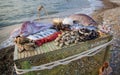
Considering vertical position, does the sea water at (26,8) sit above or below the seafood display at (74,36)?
below

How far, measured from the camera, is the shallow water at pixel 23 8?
49.5 feet

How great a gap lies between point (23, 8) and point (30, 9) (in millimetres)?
912

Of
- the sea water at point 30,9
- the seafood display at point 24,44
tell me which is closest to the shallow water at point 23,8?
the sea water at point 30,9

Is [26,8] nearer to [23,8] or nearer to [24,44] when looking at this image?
[23,8]

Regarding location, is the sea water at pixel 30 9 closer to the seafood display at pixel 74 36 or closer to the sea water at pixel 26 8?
the sea water at pixel 26 8

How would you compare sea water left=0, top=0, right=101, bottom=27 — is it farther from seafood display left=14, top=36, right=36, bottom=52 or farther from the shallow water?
seafood display left=14, top=36, right=36, bottom=52

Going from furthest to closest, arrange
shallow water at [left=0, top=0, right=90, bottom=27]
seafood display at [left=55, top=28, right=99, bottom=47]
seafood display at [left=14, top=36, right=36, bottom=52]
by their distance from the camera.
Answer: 1. shallow water at [left=0, top=0, right=90, bottom=27]
2. seafood display at [left=55, top=28, right=99, bottom=47]
3. seafood display at [left=14, top=36, right=36, bottom=52]

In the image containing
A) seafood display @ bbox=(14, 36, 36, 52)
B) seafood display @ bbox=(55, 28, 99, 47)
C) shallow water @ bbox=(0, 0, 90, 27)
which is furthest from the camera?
shallow water @ bbox=(0, 0, 90, 27)

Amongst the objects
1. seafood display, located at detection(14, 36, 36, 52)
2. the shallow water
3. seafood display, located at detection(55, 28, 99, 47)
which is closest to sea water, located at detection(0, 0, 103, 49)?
the shallow water

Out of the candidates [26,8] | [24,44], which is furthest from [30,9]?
[24,44]

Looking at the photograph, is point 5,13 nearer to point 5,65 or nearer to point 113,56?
point 5,65

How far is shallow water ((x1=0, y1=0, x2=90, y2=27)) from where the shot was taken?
49.5ft

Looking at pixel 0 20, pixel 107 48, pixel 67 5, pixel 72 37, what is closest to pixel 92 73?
pixel 107 48

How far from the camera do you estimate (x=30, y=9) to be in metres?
17.6
